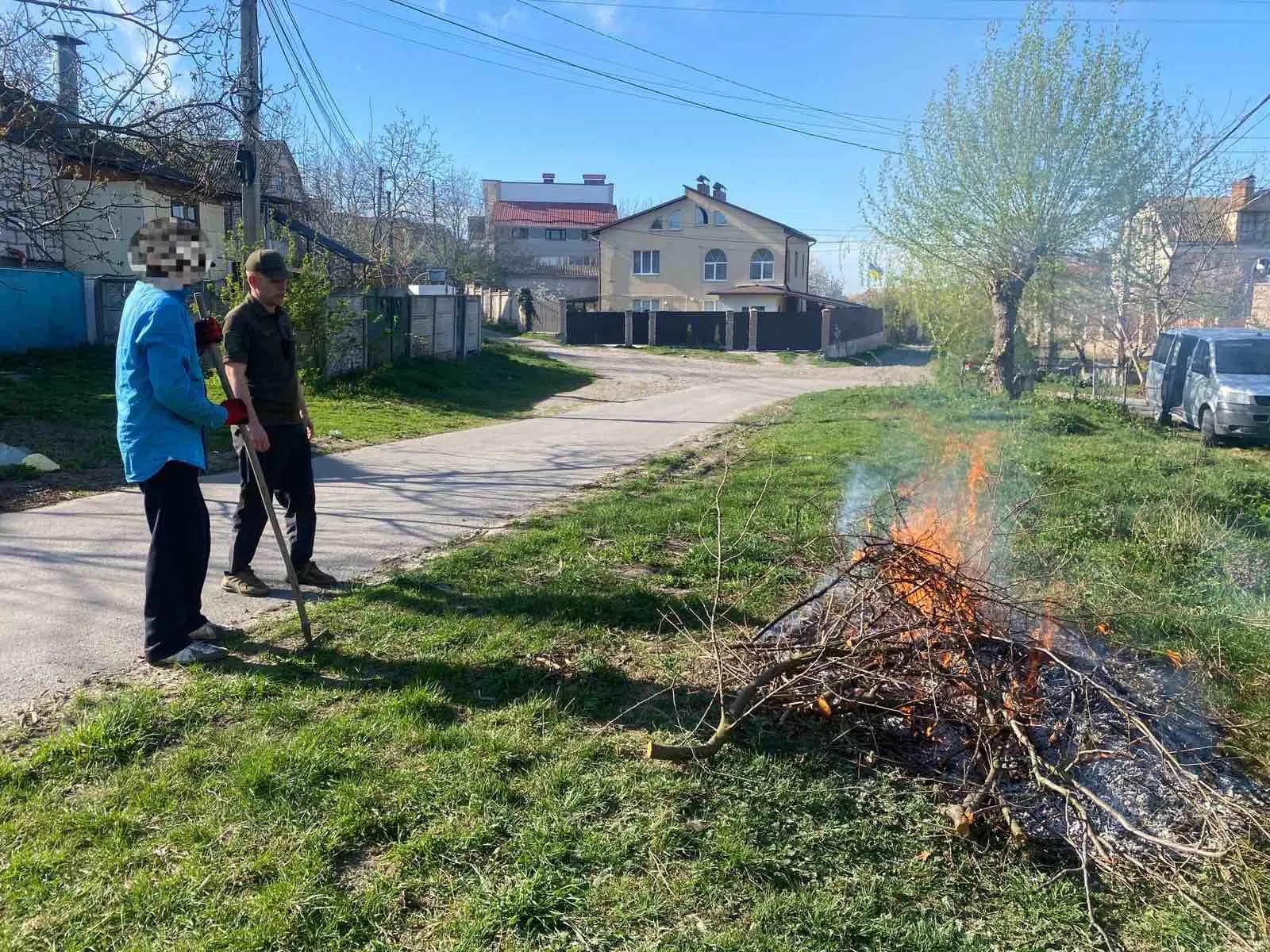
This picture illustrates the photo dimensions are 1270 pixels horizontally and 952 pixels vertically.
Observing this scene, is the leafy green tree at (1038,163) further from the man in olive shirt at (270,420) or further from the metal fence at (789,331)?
the metal fence at (789,331)

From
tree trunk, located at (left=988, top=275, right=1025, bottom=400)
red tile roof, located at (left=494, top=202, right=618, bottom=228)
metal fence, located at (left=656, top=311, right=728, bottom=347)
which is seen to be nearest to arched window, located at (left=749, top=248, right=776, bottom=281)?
metal fence, located at (left=656, top=311, right=728, bottom=347)

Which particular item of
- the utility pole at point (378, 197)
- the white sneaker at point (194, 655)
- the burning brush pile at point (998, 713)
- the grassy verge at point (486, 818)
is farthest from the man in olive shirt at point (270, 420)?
the utility pole at point (378, 197)

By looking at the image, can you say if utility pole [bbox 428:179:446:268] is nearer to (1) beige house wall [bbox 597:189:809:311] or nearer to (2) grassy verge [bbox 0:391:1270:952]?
(1) beige house wall [bbox 597:189:809:311]

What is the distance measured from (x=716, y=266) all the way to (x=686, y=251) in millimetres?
1976

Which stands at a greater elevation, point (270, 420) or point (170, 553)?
point (270, 420)

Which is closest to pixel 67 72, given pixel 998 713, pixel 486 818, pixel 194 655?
pixel 194 655

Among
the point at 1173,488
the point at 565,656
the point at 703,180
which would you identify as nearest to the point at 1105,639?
the point at 565,656

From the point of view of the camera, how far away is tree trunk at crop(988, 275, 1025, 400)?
57.5 ft

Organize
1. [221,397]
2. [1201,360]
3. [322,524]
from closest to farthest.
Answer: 1. [322,524]
2. [221,397]
3. [1201,360]

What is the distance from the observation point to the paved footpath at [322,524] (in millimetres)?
4488

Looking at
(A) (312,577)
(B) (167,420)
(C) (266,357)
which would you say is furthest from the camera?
(A) (312,577)

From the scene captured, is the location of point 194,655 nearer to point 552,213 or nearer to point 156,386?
point 156,386

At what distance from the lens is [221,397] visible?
44.6ft

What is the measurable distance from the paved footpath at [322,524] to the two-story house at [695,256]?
122 feet
